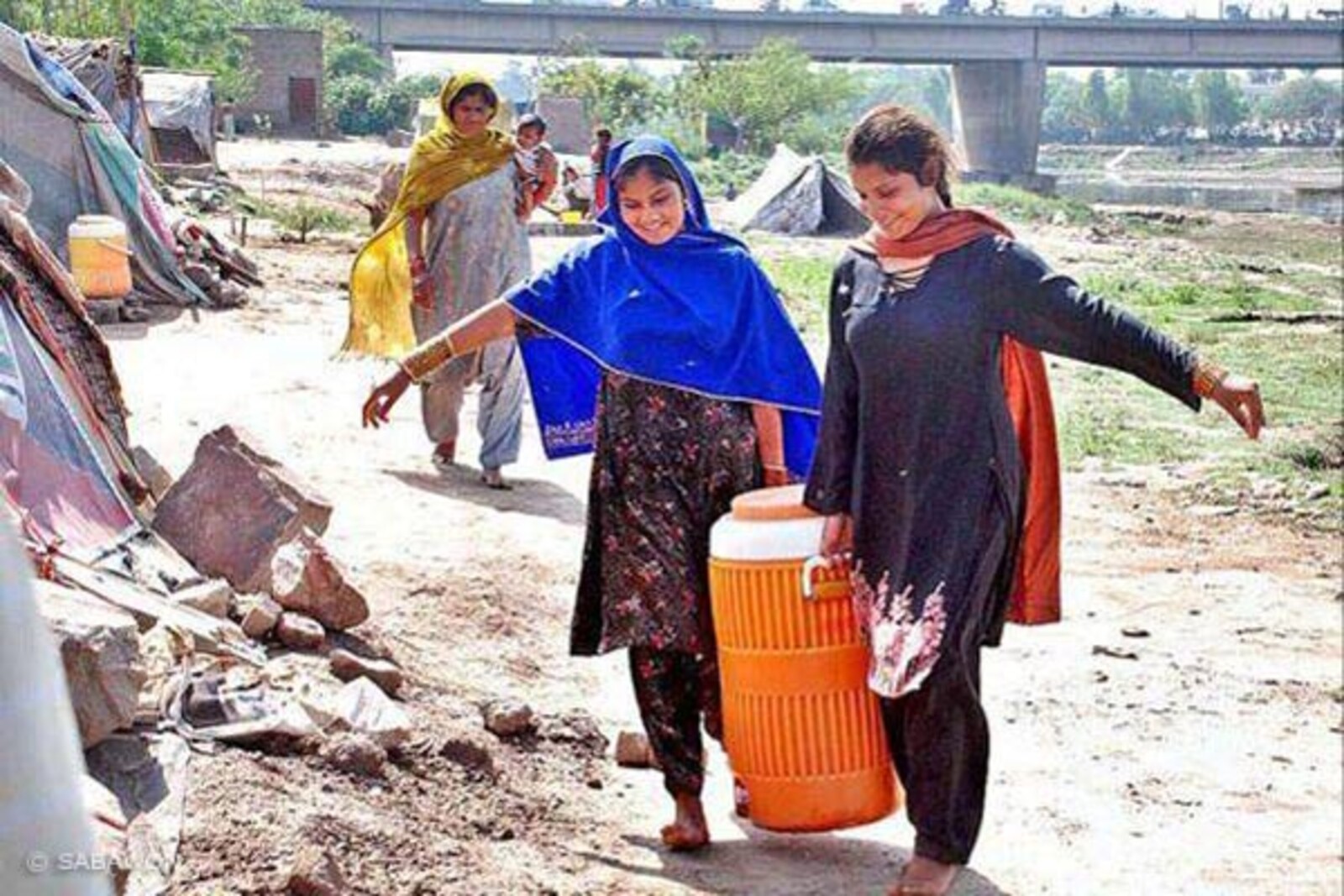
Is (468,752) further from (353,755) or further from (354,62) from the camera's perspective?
(354,62)

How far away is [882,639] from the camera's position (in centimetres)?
394

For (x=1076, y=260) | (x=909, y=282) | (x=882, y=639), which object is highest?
(x=909, y=282)

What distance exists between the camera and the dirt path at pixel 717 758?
4227 mm

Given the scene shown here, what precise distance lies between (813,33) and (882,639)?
2470 inches

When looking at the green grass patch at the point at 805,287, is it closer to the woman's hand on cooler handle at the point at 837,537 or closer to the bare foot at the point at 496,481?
the bare foot at the point at 496,481

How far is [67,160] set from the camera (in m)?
12.9

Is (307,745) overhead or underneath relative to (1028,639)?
overhead

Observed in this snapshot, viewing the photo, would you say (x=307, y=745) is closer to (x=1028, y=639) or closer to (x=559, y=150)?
(x=1028, y=639)

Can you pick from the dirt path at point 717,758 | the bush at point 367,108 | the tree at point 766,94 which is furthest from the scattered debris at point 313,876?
the tree at point 766,94

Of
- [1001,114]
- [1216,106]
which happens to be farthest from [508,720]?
Result: [1216,106]

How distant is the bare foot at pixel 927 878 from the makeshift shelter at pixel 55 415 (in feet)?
7.02

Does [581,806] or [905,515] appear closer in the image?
[905,515]

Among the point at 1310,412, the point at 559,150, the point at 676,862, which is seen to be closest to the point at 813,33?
the point at 559,150

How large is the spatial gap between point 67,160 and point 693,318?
9478 millimetres
